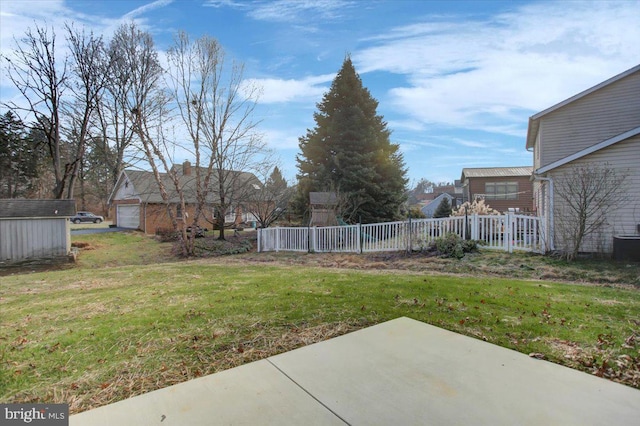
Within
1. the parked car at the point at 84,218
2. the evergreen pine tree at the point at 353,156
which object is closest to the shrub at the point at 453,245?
the evergreen pine tree at the point at 353,156

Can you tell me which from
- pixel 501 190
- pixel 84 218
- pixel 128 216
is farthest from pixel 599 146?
pixel 84 218

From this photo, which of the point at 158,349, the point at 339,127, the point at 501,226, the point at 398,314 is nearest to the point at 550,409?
the point at 398,314

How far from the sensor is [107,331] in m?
3.73

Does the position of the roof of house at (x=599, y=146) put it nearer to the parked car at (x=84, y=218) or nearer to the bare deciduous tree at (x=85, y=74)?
the bare deciduous tree at (x=85, y=74)

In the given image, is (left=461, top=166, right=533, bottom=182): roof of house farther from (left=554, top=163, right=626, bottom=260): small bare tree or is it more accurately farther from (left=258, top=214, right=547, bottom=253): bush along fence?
(left=554, top=163, right=626, bottom=260): small bare tree

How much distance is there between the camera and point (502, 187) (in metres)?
26.0

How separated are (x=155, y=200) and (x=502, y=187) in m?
26.3

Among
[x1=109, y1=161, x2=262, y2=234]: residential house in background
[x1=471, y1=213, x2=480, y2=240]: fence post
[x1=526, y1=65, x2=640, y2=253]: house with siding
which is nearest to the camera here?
[x1=526, y1=65, x2=640, y2=253]: house with siding

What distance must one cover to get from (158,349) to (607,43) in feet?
37.2

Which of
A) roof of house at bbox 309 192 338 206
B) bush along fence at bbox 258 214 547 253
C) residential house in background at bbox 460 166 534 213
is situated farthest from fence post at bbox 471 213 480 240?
residential house in background at bbox 460 166 534 213

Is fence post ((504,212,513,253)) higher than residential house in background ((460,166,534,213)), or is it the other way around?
residential house in background ((460,166,534,213))

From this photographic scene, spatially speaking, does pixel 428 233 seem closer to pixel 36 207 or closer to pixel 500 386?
pixel 500 386

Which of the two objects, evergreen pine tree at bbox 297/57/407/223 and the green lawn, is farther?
evergreen pine tree at bbox 297/57/407/223

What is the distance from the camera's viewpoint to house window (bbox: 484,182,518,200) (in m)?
25.7
